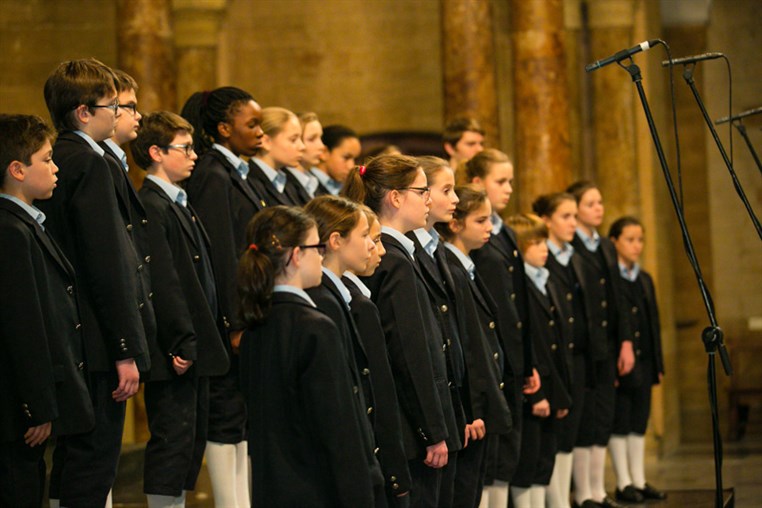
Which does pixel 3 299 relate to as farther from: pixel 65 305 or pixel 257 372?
pixel 257 372

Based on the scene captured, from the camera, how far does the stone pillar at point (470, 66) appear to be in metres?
9.50

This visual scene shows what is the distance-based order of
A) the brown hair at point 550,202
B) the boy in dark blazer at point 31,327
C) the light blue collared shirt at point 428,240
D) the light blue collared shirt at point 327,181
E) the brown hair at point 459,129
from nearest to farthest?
the boy in dark blazer at point 31,327, the light blue collared shirt at point 428,240, the light blue collared shirt at point 327,181, the brown hair at point 550,202, the brown hair at point 459,129

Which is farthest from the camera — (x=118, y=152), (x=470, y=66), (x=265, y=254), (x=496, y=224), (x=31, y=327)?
(x=470, y=66)

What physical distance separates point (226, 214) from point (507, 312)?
1.45m

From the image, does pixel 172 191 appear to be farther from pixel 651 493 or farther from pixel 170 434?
pixel 651 493

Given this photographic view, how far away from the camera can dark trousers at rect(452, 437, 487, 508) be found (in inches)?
209

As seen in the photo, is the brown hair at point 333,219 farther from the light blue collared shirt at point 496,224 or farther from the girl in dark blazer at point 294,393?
the light blue collared shirt at point 496,224

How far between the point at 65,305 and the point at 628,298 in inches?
180

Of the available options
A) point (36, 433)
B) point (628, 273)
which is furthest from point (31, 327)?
point (628, 273)

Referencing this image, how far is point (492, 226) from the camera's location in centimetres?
607

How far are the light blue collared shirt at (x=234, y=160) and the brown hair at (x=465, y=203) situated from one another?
891 mm

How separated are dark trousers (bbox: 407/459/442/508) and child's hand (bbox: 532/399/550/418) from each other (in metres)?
1.66

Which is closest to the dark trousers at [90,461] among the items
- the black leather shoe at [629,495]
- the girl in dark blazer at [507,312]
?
the girl in dark blazer at [507,312]

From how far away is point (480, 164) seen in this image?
6.55m
